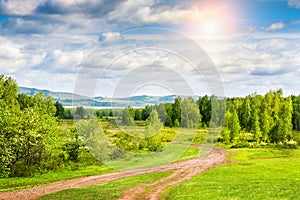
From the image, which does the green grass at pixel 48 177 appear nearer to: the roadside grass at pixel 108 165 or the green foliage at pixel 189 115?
the roadside grass at pixel 108 165

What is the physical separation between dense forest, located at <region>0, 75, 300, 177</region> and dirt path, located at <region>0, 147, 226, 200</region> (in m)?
5.34

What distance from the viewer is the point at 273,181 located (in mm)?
37906

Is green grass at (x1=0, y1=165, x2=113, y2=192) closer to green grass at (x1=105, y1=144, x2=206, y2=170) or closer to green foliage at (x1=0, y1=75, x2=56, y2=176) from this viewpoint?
green foliage at (x1=0, y1=75, x2=56, y2=176)

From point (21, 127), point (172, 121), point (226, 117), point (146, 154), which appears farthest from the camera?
point (226, 117)

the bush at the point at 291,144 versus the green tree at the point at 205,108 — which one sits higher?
the green tree at the point at 205,108

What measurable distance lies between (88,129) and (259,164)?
23.8 metres

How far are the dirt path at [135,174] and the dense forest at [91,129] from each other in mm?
5343

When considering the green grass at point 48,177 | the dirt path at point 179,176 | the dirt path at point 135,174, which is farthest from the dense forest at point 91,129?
the dirt path at point 179,176

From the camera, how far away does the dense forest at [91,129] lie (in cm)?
4202

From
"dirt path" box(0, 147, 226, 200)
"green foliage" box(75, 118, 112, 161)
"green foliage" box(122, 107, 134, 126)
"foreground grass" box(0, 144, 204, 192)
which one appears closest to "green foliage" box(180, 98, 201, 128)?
"foreground grass" box(0, 144, 204, 192)

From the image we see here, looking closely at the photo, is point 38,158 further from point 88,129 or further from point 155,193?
point 155,193

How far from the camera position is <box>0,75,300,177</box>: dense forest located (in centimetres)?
4202

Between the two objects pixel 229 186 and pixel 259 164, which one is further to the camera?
pixel 259 164

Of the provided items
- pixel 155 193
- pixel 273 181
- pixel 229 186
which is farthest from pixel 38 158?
pixel 273 181
